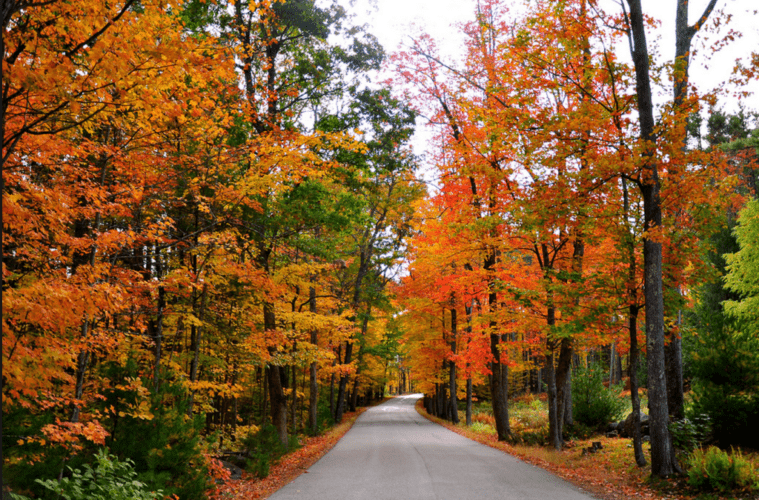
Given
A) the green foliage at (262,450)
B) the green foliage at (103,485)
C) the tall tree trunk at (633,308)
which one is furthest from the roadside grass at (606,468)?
the green foliage at (103,485)

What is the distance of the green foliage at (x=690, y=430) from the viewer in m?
8.83

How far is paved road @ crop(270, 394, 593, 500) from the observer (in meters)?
8.22

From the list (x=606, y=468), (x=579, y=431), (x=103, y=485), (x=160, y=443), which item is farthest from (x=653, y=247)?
(x=103, y=485)

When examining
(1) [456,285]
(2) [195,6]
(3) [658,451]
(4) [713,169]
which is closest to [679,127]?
(4) [713,169]

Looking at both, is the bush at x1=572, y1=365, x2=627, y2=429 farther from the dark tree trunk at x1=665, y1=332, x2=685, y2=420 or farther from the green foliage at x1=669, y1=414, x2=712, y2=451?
the green foliage at x1=669, y1=414, x2=712, y2=451

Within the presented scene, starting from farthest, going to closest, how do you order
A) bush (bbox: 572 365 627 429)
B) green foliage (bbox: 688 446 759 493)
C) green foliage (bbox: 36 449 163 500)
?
bush (bbox: 572 365 627 429) < green foliage (bbox: 688 446 759 493) < green foliage (bbox: 36 449 163 500)

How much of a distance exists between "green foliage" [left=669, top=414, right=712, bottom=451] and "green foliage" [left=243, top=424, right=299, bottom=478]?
877 cm

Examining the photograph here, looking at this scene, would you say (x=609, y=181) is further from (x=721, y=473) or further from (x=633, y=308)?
(x=721, y=473)

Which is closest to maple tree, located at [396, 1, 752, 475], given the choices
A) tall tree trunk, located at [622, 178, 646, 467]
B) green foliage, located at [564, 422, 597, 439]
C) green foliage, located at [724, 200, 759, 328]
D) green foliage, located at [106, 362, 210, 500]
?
tall tree trunk, located at [622, 178, 646, 467]

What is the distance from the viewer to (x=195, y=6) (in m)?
10.7

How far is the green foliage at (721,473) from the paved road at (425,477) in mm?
1841

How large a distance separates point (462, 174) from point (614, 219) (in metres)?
3.92

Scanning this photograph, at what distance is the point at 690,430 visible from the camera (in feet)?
28.9

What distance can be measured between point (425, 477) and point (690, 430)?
201 inches
